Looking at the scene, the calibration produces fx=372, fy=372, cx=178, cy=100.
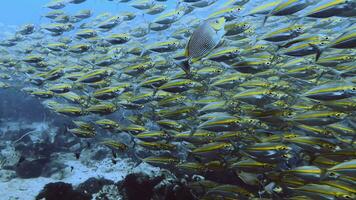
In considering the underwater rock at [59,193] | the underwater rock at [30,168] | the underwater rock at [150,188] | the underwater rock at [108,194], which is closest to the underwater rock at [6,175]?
the underwater rock at [30,168]

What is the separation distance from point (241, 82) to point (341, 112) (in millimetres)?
1831

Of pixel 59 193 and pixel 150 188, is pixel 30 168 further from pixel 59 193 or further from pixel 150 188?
pixel 150 188

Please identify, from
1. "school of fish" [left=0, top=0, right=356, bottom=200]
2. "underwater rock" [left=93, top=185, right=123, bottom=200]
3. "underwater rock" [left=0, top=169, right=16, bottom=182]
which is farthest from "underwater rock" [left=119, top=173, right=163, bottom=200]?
"underwater rock" [left=0, top=169, right=16, bottom=182]

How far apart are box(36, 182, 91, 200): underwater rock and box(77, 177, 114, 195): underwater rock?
162mm

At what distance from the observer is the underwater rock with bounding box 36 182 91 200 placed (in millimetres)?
6781

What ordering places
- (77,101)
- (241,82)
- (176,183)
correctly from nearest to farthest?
(241,82)
(176,183)
(77,101)

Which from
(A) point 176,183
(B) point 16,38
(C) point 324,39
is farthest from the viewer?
(B) point 16,38

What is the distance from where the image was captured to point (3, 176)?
8.95 meters

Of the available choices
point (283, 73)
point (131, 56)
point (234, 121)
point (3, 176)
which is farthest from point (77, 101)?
point (283, 73)


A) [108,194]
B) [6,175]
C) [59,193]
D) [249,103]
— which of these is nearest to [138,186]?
[108,194]

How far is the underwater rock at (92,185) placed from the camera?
7.19 metres

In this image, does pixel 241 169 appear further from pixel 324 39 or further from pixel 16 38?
pixel 16 38

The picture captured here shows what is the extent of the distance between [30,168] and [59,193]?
282 centimetres

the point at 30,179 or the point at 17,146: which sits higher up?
the point at 30,179
